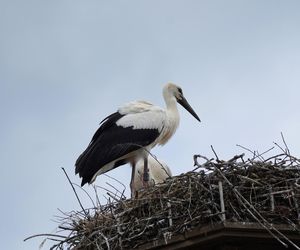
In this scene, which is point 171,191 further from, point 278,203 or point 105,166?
point 105,166

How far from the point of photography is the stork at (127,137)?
852 centimetres

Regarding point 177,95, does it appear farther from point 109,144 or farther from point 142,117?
point 109,144

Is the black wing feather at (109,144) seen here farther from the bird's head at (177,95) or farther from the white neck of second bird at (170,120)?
the bird's head at (177,95)

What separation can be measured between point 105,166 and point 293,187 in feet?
10.0

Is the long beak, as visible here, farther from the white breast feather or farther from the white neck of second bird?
the white breast feather

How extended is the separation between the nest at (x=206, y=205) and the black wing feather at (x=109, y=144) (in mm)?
1856

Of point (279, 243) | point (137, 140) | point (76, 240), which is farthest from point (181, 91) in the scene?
point (279, 243)

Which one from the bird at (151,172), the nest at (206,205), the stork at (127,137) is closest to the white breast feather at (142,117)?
the stork at (127,137)

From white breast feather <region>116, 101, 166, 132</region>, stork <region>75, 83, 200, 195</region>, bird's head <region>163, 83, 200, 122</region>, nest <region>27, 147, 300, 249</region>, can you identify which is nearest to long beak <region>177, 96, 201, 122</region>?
bird's head <region>163, 83, 200, 122</region>

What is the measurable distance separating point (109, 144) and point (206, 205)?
3.16 meters

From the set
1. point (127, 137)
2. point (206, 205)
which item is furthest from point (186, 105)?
point (206, 205)

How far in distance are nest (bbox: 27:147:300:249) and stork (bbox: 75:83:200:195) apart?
191cm

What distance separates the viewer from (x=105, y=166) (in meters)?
8.59

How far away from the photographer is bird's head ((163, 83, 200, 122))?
9.96 m
